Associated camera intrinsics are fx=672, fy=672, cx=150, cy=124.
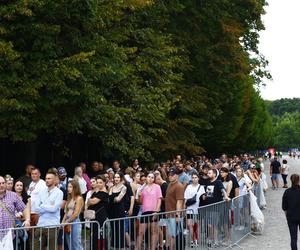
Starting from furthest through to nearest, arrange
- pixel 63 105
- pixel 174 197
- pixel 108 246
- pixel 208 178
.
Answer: pixel 63 105
pixel 208 178
pixel 174 197
pixel 108 246

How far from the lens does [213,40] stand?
34469mm

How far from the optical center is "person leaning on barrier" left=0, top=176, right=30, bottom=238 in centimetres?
1102

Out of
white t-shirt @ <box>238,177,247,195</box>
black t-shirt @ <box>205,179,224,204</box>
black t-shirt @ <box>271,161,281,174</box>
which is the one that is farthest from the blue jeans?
black t-shirt @ <box>271,161,281,174</box>

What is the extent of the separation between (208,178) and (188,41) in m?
18.4

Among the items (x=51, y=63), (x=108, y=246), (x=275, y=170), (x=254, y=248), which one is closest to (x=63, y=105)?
(x=51, y=63)

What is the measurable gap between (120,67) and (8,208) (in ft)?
37.7

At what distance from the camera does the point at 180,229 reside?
13.2 m

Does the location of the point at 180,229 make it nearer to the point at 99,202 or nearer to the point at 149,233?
the point at 149,233

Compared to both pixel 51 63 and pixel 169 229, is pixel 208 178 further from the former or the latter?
pixel 51 63

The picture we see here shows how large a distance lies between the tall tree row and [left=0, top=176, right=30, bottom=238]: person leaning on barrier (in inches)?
265

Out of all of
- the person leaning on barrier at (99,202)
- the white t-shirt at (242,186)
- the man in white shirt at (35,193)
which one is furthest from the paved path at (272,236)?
the man in white shirt at (35,193)

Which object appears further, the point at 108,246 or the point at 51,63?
the point at 51,63

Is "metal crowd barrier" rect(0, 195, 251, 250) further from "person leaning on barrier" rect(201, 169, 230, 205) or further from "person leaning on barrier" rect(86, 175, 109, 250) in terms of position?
"person leaning on barrier" rect(86, 175, 109, 250)

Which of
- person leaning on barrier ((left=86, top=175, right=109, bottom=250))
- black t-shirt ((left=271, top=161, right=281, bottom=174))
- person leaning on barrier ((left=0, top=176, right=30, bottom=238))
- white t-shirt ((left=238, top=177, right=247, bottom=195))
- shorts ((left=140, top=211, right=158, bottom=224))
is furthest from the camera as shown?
black t-shirt ((left=271, top=161, right=281, bottom=174))
